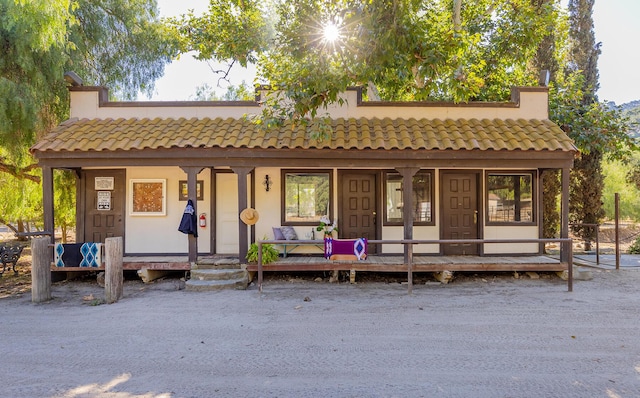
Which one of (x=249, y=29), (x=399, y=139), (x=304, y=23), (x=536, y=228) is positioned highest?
(x=249, y=29)

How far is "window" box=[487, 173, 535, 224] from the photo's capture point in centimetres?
1045

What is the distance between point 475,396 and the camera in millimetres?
3773

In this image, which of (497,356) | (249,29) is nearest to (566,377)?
(497,356)

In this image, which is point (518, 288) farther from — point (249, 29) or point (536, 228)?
point (249, 29)

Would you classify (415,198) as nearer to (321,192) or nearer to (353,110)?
(321,192)

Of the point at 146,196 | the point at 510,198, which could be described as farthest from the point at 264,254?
the point at 510,198

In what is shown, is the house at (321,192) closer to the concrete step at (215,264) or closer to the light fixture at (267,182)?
the light fixture at (267,182)

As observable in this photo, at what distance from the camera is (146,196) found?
34.3 ft

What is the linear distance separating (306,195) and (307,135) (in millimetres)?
1679

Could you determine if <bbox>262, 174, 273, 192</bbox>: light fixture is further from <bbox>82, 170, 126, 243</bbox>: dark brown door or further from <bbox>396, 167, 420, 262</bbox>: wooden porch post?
<bbox>82, 170, 126, 243</bbox>: dark brown door

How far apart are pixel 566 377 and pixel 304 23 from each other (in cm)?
859

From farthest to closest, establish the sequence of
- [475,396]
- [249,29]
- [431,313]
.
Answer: [249,29], [431,313], [475,396]

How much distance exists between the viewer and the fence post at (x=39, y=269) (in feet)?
24.6

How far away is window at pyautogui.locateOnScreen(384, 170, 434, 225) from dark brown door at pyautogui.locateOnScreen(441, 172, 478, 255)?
1.14ft
